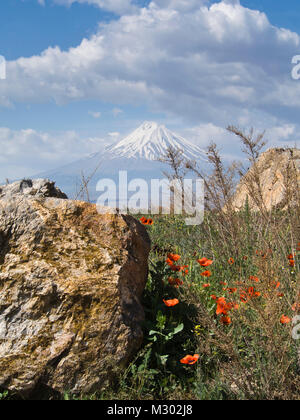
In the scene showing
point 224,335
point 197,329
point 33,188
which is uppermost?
point 33,188

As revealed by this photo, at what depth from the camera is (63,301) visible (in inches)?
121

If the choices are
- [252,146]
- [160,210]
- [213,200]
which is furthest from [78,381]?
[160,210]

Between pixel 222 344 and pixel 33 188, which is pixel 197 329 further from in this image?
pixel 33 188

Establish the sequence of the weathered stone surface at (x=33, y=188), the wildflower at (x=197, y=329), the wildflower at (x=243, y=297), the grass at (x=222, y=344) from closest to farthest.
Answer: the grass at (x=222, y=344)
the wildflower at (x=243, y=297)
the wildflower at (x=197, y=329)
the weathered stone surface at (x=33, y=188)

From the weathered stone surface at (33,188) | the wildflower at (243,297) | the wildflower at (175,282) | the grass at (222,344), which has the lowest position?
the grass at (222,344)

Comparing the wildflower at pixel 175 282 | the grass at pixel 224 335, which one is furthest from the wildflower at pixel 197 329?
the wildflower at pixel 175 282

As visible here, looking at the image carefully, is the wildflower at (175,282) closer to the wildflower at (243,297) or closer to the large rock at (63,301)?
the large rock at (63,301)

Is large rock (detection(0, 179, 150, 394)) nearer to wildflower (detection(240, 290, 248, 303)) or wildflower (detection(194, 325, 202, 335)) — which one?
wildflower (detection(194, 325, 202, 335))

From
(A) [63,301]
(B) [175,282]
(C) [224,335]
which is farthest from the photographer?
(B) [175,282]

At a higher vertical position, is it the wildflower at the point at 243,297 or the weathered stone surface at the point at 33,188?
the weathered stone surface at the point at 33,188

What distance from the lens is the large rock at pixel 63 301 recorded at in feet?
9.86

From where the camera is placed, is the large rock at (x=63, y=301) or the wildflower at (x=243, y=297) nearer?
the large rock at (x=63, y=301)

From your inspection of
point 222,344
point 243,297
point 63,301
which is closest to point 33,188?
point 63,301
